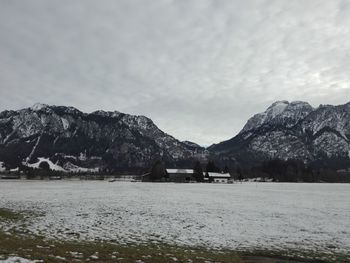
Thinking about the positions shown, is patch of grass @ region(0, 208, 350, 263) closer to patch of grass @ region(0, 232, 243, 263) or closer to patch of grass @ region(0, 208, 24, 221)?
patch of grass @ region(0, 232, 243, 263)

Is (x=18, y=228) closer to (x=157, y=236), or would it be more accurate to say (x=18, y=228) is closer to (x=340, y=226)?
(x=157, y=236)

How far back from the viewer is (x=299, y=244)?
24.7m

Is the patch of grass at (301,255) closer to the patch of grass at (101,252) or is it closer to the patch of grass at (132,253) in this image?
the patch of grass at (132,253)

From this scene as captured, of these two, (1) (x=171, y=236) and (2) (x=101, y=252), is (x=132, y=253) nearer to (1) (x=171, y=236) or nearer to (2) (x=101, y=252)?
(2) (x=101, y=252)

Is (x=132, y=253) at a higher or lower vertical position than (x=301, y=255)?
higher

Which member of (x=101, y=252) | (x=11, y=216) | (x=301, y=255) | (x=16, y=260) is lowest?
(x=301, y=255)

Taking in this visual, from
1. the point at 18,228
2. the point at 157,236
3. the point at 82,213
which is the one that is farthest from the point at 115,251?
the point at 82,213

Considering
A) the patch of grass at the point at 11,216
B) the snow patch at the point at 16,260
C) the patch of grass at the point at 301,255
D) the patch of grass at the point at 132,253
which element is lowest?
the patch of grass at the point at 301,255

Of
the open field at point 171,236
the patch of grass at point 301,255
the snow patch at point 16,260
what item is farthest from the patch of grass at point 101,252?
the patch of grass at point 301,255

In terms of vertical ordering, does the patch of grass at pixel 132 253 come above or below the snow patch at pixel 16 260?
below

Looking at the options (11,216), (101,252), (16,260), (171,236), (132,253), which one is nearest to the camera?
(16,260)

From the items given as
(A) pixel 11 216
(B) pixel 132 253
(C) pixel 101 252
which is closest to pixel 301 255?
(B) pixel 132 253

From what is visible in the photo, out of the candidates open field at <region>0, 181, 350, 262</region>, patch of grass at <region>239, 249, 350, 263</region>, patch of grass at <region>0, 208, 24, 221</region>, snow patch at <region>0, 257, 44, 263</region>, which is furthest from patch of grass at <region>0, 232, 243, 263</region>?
patch of grass at <region>0, 208, 24, 221</region>

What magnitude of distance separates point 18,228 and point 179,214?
1734cm
